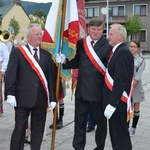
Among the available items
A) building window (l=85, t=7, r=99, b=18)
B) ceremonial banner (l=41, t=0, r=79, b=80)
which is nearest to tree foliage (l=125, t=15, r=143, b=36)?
building window (l=85, t=7, r=99, b=18)

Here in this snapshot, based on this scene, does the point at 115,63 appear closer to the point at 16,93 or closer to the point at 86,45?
the point at 86,45

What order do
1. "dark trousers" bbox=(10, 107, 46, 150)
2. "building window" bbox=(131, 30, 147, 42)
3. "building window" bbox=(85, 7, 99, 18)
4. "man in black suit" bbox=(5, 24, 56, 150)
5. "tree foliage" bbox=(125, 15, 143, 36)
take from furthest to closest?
"building window" bbox=(85, 7, 99, 18) < "building window" bbox=(131, 30, 147, 42) < "tree foliage" bbox=(125, 15, 143, 36) < "dark trousers" bbox=(10, 107, 46, 150) < "man in black suit" bbox=(5, 24, 56, 150)

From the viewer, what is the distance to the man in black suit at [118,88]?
441 centimetres

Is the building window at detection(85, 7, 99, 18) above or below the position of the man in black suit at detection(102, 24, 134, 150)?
above

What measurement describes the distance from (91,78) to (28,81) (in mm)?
917

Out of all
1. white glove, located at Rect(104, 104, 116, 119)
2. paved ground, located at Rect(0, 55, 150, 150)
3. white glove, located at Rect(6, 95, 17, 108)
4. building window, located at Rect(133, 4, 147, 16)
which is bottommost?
paved ground, located at Rect(0, 55, 150, 150)

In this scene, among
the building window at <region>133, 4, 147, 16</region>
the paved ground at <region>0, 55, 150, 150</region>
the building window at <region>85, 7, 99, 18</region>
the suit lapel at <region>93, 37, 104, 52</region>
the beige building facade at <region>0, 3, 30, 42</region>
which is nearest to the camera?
the suit lapel at <region>93, 37, 104, 52</region>

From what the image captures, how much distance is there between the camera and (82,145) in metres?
5.08

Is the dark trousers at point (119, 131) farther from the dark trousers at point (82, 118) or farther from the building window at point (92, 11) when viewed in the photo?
the building window at point (92, 11)

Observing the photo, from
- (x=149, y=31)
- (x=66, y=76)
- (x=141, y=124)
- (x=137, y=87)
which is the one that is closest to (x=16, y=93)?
(x=66, y=76)

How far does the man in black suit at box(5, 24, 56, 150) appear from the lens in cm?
456

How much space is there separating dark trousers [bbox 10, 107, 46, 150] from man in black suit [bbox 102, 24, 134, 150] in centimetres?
93

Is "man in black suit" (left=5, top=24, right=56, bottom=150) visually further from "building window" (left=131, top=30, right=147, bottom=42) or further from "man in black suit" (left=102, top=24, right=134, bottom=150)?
"building window" (left=131, top=30, right=147, bottom=42)

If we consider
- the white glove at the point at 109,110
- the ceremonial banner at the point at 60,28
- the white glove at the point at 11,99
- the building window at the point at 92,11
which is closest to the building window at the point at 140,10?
the building window at the point at 92,11
